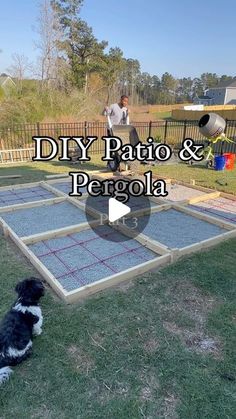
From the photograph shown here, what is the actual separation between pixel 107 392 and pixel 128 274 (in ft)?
3.62

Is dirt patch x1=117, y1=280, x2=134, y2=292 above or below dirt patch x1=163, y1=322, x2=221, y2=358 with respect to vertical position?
above

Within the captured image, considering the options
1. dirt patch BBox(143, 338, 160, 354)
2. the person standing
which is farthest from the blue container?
dirt patch BBox(143, 338, 160, 354)

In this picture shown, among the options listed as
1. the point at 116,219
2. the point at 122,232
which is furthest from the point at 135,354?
the point at 116,219

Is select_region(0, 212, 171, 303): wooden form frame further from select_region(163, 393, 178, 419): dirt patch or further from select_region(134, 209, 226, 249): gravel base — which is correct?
select_region(163, 393, 178, 419): dirt patch

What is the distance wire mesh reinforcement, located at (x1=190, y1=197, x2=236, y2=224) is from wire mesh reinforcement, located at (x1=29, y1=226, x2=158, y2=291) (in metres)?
1.65

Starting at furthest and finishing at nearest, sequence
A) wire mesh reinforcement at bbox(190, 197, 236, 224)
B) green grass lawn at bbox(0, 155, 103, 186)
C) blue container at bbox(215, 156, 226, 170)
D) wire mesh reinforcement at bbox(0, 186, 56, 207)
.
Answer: blue container at bbox(215, 156, 226, 170), green grass lawn at bbox(0, 155, 103, 186), wire mesh reinforcement at bbox(0, 186, 56, 207), wire mesh reinforcement at bbox(190, 197, 236, 224)

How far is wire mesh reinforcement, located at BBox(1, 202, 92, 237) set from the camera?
3.70 m

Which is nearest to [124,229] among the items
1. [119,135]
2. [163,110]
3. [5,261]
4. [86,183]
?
[5,261]

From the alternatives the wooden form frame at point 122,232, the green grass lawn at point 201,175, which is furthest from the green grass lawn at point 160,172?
the wooden form frame at point 122,232

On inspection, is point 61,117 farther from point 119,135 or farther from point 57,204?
point 57,204

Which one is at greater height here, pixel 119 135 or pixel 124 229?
pixel 119 135

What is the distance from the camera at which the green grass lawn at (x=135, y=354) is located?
154 cm

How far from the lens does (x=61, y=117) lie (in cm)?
1422

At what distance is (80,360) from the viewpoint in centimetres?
181
